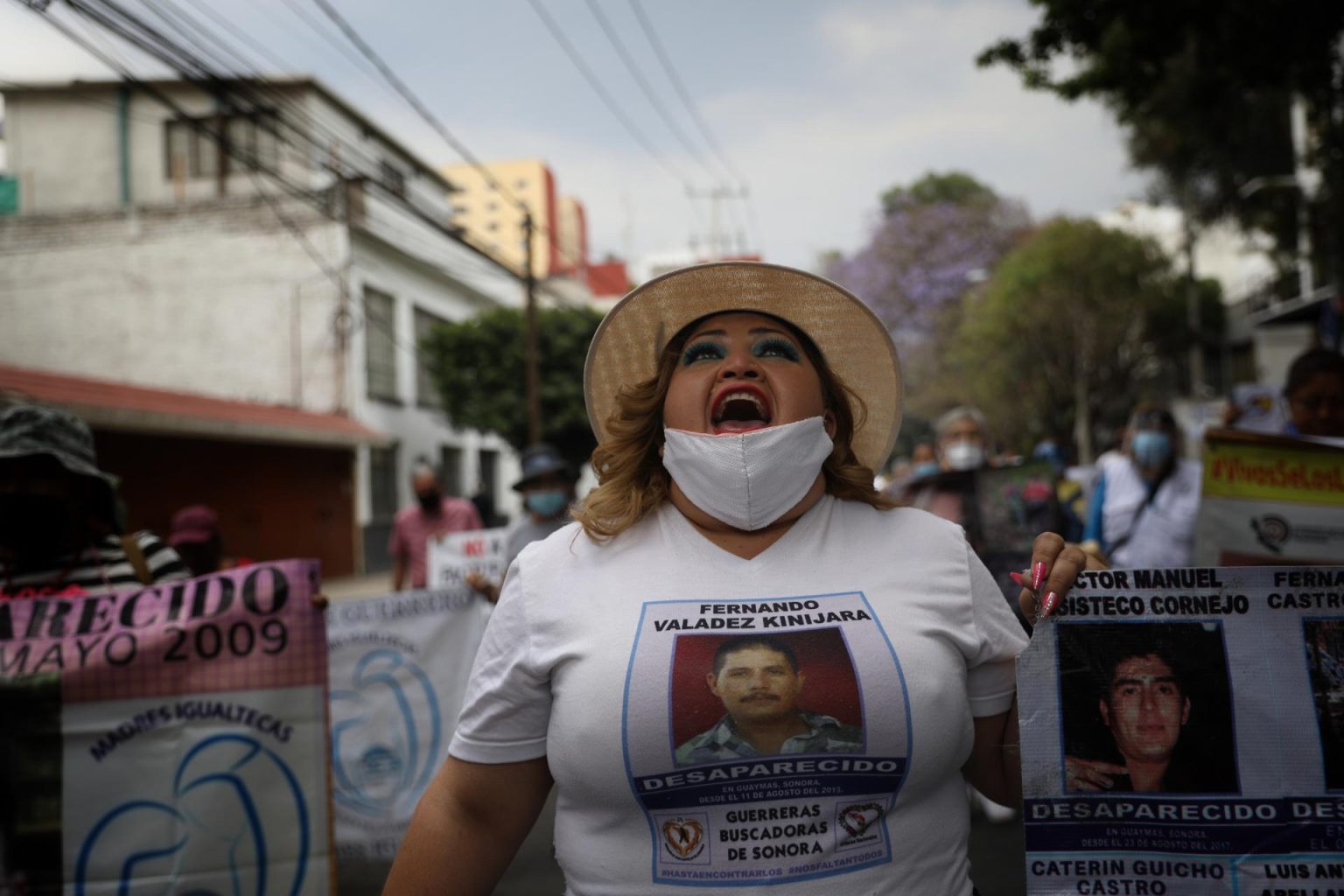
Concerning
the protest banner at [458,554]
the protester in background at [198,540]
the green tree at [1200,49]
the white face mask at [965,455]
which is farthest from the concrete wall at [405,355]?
the white face mask at [965,455]

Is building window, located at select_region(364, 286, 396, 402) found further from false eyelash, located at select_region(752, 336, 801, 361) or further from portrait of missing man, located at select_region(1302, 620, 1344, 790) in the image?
portrait of missing man, located at select_region(1302, 620, 1344, 790)

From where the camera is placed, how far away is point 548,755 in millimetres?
1697

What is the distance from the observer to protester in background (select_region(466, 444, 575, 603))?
6043mm

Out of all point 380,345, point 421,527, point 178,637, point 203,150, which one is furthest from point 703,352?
point 203,150

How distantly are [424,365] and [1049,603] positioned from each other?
25.1m

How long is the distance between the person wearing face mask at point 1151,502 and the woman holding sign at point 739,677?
3580 millimetres

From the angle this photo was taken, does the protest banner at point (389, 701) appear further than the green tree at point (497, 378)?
No

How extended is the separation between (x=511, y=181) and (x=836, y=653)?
198 ft

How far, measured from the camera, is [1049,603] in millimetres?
1600

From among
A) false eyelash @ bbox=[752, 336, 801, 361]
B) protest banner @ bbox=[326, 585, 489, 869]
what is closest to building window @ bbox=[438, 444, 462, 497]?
protest banner @ bbox=[326, 585, 489, 869]

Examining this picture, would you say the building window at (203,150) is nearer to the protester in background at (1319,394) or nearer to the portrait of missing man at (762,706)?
the protester in background at (1319,394)

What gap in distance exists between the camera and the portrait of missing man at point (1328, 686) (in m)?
1.52

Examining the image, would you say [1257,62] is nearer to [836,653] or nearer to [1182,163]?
[836,653]

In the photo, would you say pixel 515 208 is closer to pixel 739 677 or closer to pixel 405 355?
pixel 405 355
